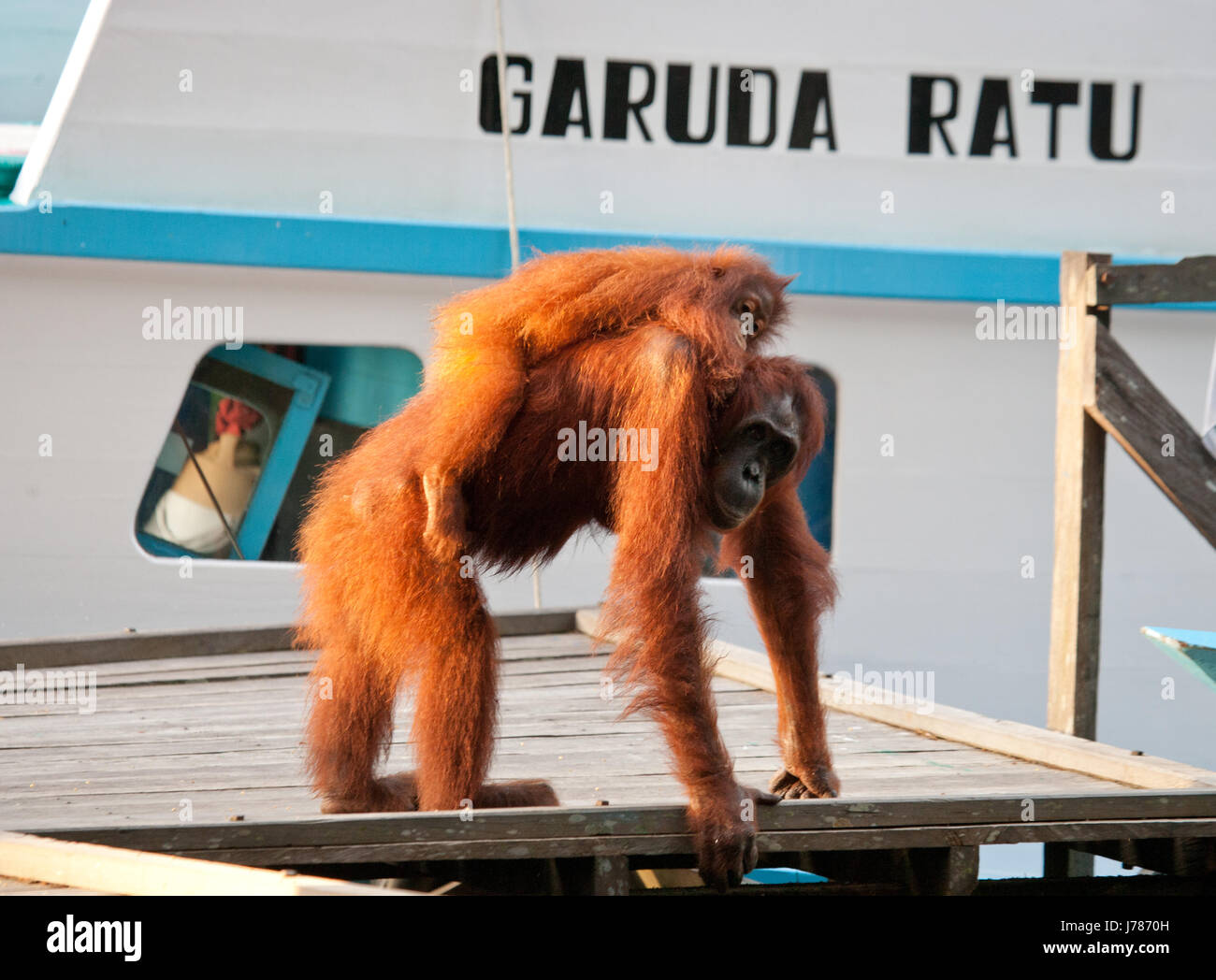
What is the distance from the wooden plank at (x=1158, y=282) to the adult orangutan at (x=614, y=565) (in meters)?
1.74

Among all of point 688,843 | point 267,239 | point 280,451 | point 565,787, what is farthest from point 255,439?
point 688,843

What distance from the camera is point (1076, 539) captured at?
4.57m

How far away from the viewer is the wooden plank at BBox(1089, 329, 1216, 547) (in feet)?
14.1

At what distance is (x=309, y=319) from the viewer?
19.1ft

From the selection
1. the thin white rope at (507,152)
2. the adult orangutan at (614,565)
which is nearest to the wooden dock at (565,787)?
the adult orangutan at (614,565)

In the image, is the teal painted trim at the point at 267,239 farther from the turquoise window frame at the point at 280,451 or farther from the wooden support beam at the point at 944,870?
the wooden support beam at the point at 944,870

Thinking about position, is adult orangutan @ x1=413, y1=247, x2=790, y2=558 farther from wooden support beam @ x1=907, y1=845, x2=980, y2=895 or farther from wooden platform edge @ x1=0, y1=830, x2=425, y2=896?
wooden support beam @ x1=907, y1=845, x2=980, y2=895

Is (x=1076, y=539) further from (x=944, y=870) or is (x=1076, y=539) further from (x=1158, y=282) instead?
(x=944, y=870)

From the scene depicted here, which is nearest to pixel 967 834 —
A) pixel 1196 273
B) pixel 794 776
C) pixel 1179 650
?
pixel 794 776

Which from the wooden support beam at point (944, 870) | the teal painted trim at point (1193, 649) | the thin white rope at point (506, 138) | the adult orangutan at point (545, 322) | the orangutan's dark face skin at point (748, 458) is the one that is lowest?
the wooden support beam at point (944, 870)

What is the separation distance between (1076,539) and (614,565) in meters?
2.27

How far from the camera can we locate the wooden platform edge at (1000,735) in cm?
353

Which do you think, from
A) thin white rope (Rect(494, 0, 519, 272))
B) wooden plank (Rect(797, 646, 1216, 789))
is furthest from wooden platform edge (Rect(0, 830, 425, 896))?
thin white rope (Rect(494, 0, 519, 272))
